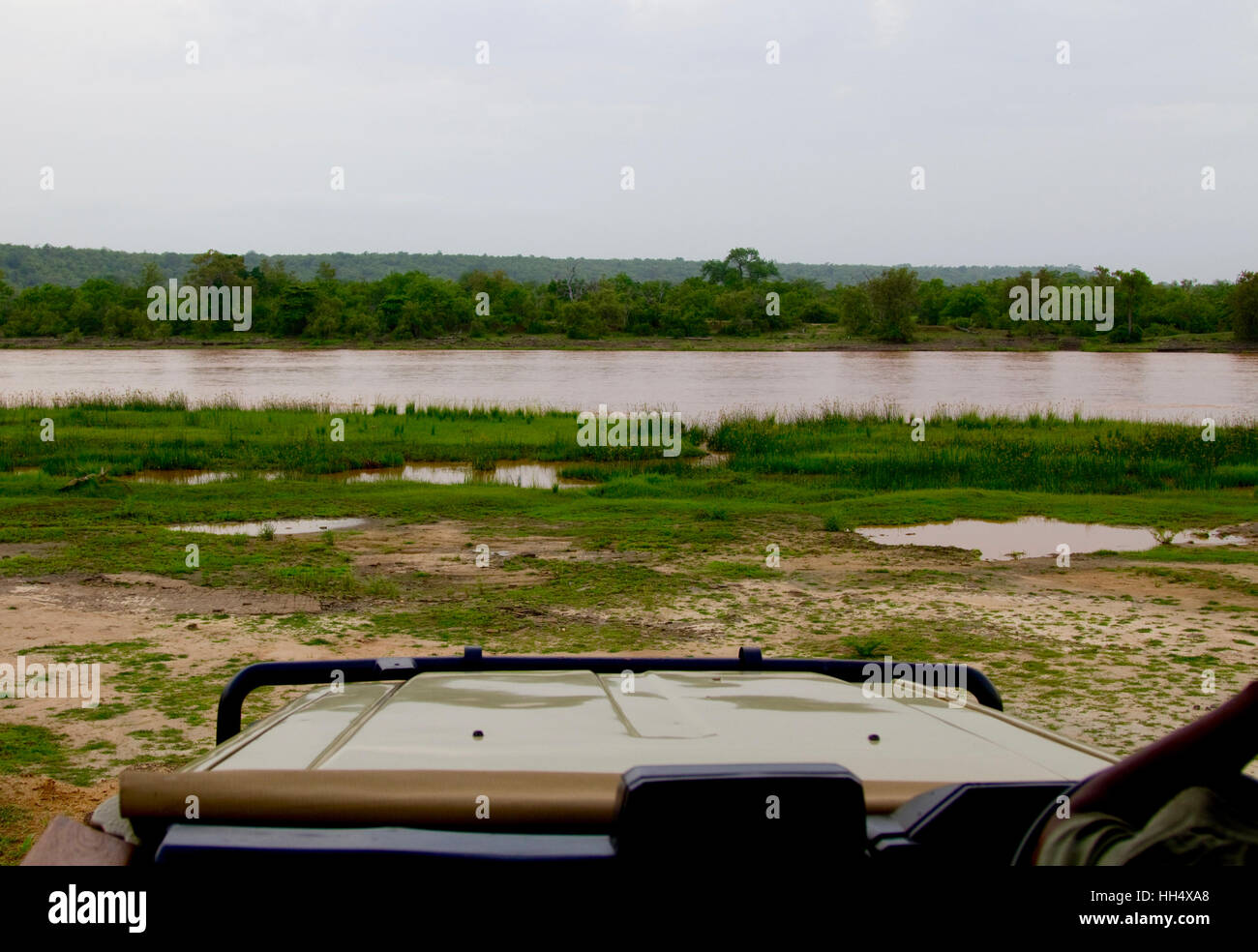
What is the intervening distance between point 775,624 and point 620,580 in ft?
6.36

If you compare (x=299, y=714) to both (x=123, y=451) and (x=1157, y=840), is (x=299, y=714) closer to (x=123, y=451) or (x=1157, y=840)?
(x=1157, y=840)

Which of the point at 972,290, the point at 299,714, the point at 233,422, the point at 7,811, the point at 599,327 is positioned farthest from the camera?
the point at 972,290

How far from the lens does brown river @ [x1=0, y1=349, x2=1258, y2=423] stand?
3778 cm

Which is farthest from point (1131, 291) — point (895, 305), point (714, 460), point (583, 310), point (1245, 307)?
point (714, 460)

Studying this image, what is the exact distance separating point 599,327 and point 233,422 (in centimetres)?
6711

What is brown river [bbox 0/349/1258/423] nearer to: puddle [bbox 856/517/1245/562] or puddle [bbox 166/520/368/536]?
puddle [bbox 856/517/1245/562]

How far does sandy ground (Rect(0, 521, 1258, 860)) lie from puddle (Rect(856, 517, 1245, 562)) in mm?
829

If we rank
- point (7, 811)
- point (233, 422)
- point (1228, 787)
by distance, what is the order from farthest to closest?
point (233, 422), point (7, 811), point (1228, 787)

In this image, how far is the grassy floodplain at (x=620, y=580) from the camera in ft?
21.4

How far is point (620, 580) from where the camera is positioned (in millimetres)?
9859

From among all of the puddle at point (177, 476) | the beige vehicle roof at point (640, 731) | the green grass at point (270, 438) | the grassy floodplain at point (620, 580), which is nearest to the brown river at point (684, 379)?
the green grass at point (270, 438)

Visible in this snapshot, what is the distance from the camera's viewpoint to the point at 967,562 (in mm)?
11289

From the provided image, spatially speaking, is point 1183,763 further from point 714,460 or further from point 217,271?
point 217,271

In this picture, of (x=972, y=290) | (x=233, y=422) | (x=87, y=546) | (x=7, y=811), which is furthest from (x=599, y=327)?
(x=7, y=811)
